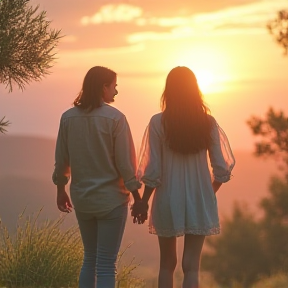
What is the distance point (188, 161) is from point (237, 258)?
97.0 ft

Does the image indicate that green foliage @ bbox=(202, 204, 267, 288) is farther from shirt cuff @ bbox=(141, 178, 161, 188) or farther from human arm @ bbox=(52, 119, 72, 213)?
shirt cuff @ bbox=(141, 178, 161, 188)

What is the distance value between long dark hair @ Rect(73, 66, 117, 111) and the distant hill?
58011 millimetres

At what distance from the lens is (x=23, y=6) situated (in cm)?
1069

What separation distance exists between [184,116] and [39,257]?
375cm

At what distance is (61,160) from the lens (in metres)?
6.16

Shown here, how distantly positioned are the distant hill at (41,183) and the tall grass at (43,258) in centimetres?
5444

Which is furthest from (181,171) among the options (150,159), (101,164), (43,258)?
(43,258)

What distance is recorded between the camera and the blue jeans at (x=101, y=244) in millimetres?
5898

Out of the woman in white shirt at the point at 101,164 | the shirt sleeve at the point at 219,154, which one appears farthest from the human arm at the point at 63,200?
the shirt sleeve at the point at 219,154

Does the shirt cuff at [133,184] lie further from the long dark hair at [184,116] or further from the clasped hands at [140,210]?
→ the long dark hair at [184,116]

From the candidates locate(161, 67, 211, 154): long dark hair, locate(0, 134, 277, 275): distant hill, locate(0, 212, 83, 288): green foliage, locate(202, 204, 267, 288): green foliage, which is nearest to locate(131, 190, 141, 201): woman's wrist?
locate(161, 67, 211, 154): long dark hair

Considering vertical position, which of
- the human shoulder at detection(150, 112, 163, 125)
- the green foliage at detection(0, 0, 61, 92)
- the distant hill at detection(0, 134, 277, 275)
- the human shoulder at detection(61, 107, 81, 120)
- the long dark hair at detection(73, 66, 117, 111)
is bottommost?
the human shoulder at detection(150, 112, 163, 125)

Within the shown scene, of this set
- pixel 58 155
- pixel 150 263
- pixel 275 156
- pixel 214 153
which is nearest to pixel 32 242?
pixel 58 155

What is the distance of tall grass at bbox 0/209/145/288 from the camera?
8.88 meters
